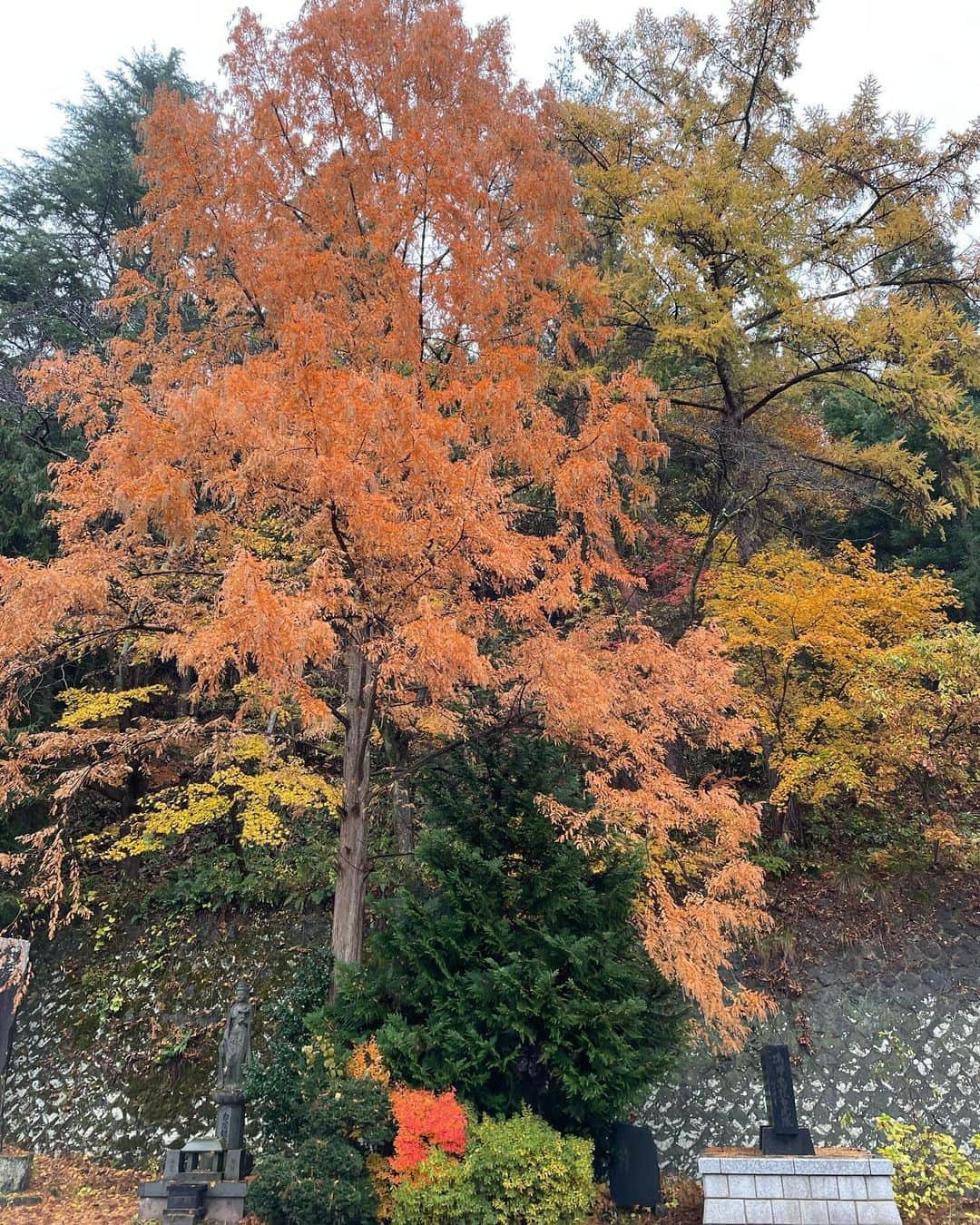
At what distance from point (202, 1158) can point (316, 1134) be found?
2.11 metres

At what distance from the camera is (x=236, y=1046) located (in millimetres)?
7641

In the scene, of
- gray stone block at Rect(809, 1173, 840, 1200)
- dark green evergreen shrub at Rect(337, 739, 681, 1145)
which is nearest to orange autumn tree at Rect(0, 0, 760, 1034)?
dark green evergreen shrub at Rect(337, 739, 681, 1145)

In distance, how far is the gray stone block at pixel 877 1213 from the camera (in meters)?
6.21

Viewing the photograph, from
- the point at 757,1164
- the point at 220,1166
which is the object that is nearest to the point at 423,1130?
the point at 220,1166

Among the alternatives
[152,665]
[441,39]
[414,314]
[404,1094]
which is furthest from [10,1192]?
[441,39]

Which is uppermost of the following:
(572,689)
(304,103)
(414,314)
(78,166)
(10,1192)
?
(78,166)

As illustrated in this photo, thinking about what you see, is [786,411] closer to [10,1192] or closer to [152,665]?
[152,665]

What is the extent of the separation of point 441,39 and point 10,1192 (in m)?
12.9

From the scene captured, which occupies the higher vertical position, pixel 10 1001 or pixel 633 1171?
pixel 10 1001

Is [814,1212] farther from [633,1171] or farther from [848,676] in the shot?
[848,676]

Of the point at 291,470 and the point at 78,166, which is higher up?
the point at 78,166

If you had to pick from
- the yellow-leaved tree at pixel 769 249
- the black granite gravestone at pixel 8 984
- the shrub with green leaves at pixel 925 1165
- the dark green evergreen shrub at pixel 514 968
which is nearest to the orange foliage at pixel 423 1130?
the dark green evergreen shrub at pixel 514 968

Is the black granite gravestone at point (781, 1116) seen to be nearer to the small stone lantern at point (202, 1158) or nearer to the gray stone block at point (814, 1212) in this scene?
the gray stone block at point (814, 1212)

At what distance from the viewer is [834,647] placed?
32.9 feet
